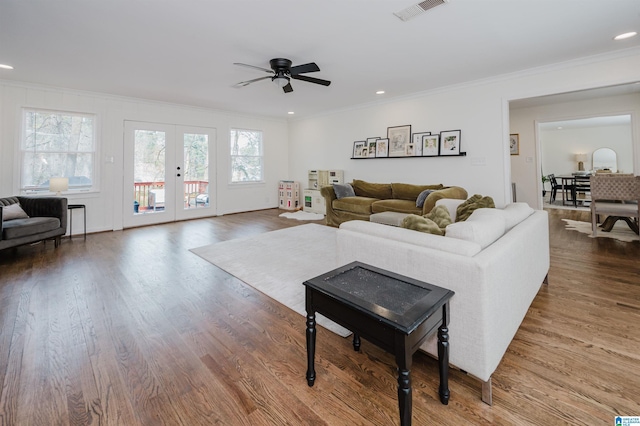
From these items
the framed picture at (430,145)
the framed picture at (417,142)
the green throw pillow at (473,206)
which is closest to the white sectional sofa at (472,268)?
the green throw pillow at (473,206)

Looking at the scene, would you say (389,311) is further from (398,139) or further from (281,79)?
(398,139)

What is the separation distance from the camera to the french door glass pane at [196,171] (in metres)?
A: 6.45

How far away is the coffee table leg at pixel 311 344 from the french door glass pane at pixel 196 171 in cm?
594

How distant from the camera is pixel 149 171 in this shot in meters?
5.91

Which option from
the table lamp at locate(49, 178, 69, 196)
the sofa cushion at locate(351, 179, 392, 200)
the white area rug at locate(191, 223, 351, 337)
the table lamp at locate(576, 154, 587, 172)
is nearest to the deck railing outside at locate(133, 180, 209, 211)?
the table lamp at locate(49, 178, 69, 196)

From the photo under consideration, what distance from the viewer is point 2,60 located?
140 inches

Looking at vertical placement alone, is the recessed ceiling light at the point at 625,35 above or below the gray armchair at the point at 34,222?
above

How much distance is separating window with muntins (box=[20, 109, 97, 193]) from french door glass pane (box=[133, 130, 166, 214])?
28.2 inches

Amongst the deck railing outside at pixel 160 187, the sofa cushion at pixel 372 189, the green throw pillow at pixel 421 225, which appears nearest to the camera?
the green throw pillow at pixel 421 225

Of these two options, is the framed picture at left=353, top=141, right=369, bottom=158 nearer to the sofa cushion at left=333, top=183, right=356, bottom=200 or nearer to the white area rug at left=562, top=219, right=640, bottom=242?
the sofa cushion at left=333, top=183, right=356, bottom=200

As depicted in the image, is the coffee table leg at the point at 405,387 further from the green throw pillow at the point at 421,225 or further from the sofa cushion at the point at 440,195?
the sofa cushion at the point at 440,195

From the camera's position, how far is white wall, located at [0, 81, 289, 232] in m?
4.44

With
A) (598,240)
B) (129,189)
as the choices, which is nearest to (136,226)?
(129,189)

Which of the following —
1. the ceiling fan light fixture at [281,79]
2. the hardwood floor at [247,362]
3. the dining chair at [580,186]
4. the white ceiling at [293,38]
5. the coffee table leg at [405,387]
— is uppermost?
the white ceiling at [293,38]
